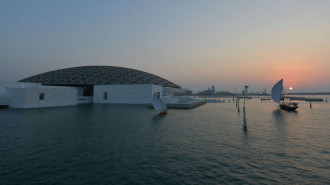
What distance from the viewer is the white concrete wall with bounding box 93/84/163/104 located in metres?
76.6

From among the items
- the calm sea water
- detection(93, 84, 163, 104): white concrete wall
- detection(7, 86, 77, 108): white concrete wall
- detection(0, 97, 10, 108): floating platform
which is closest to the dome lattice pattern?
detection(93, 84, 163, 104): white concrete wall

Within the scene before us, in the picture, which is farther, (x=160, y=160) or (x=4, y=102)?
(x=4, y=102)

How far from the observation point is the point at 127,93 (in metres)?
79.8

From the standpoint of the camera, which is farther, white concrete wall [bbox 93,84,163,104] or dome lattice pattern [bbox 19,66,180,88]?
dome lattice pattern [bbox 19,66,180,88]

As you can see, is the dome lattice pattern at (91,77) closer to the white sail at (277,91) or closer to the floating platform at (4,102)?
the floating platform at (4,102)

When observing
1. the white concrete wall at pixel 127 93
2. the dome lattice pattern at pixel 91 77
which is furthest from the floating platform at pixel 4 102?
the dome lattice pattern at pixel 91 77

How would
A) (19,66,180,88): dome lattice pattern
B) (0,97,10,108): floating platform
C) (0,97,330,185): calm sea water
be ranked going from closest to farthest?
(0,97,330,185): calm sea water, (0,97,10,108): floating platform, (19,66,180,88): dome lattice pattern

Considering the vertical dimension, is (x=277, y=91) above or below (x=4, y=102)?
above

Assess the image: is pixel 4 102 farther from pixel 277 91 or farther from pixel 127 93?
pixel 277 91

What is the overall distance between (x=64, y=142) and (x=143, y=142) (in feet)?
26.9

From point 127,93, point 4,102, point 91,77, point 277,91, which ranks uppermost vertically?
point 91,77

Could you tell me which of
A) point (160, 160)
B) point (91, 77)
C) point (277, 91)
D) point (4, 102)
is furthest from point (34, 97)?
point (277, 91)

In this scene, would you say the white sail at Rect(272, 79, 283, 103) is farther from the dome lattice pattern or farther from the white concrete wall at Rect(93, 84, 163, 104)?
the dome lattice pattern

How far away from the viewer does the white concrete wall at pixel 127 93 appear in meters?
76.6
